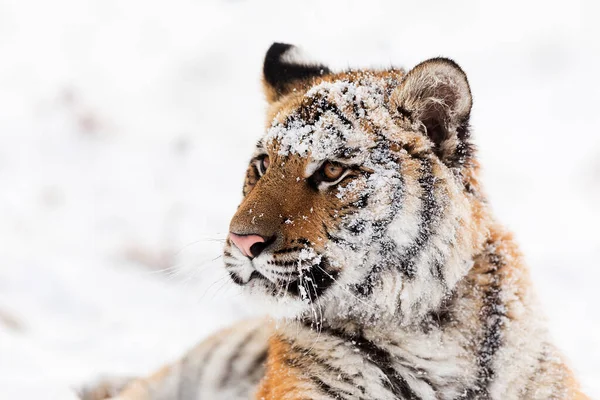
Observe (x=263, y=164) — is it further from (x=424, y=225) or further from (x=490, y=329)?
(x=490, y=329)

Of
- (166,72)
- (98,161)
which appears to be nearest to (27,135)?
(98,161)

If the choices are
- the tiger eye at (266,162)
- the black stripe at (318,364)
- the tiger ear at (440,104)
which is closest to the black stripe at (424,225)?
the tiger ear at (440,104)

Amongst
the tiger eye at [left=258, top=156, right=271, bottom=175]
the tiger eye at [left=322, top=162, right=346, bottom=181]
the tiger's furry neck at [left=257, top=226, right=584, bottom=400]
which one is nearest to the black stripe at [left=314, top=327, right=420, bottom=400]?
the tiger's furry neck at [left=257, top=226, right=584, bottom=400]

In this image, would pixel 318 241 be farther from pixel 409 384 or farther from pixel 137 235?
pixel 137 235

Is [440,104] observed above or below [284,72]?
below

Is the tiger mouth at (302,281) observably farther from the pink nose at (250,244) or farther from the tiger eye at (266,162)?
the tiger eye at (266,162)

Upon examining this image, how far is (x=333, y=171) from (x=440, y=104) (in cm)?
54

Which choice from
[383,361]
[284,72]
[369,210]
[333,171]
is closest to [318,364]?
[383,361]

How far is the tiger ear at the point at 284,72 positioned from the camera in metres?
3.61

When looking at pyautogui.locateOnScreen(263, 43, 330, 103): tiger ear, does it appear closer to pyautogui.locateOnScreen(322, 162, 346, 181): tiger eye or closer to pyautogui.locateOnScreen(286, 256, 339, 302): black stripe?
pyautogui.locateOnScreen(322, 162, 346, 181): tiger eye

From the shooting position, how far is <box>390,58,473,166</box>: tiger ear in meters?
2.81

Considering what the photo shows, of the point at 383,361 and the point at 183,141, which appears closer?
the point at 383,361

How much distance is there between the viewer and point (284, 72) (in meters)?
3.66

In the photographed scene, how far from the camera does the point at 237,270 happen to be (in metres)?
2.80
